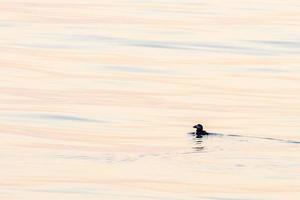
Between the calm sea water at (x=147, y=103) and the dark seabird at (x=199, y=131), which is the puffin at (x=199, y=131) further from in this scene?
the calm sea water at (x=147, y=103)

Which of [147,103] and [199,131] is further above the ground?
[147,103]

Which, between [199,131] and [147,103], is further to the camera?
[147,103]

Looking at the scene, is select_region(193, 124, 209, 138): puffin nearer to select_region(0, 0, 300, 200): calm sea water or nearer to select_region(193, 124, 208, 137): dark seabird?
select_region(193, 124, 208, 137): dark seabird

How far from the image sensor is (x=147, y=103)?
31.4m

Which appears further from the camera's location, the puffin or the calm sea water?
the puffin

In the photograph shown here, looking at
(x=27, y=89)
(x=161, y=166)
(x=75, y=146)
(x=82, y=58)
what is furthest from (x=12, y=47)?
(x=161, y=166)

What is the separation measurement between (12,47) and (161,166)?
1763 centimetres

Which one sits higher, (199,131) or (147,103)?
(147,103)

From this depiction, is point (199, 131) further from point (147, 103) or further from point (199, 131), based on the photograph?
point (147, 103)

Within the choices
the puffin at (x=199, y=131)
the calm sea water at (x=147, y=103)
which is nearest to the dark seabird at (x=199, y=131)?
the puffin at (x=199, y=131)

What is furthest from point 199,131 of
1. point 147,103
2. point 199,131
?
point 147,103

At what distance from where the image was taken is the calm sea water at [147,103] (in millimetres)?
22141

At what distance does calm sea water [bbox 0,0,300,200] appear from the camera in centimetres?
2214

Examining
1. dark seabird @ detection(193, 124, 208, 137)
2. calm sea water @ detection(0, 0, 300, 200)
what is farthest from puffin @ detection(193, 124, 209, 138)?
calm sea water @ detection(0, 0, 300, 200)
